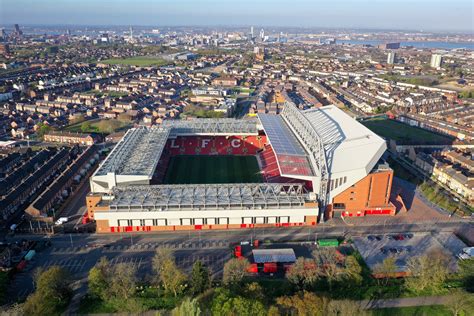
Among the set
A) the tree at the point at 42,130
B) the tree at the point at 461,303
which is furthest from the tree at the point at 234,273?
the tree at the point at 42,130

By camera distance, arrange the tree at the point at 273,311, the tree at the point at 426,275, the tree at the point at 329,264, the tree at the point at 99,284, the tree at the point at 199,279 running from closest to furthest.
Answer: the tree at the point at 273,311 → the tree at the point at 99,284 → the tree at the point at 199,279 → the tree at the point at 426,275 → the tree at the point at 329,264

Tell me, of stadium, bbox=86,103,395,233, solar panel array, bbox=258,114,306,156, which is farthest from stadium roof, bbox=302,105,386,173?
solar panel array, bbox=258,114,306,156

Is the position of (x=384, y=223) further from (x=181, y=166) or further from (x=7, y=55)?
(x=7, y=55)

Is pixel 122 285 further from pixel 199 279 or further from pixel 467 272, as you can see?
pixel 467 272

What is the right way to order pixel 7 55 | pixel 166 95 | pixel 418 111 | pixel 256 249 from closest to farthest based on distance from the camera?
pixel 256 249 → pixel 418 111 → pixel 166 95 → pixel 7 55

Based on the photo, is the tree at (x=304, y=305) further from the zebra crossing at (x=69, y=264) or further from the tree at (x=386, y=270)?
the zebra crossing at (x=69, y=264)

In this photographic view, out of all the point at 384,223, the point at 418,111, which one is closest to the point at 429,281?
the point at 384,223

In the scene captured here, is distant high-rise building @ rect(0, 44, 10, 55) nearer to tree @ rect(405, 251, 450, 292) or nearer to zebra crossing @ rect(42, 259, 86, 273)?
zebra crossing @ rect(42, 259, 86, 273)
